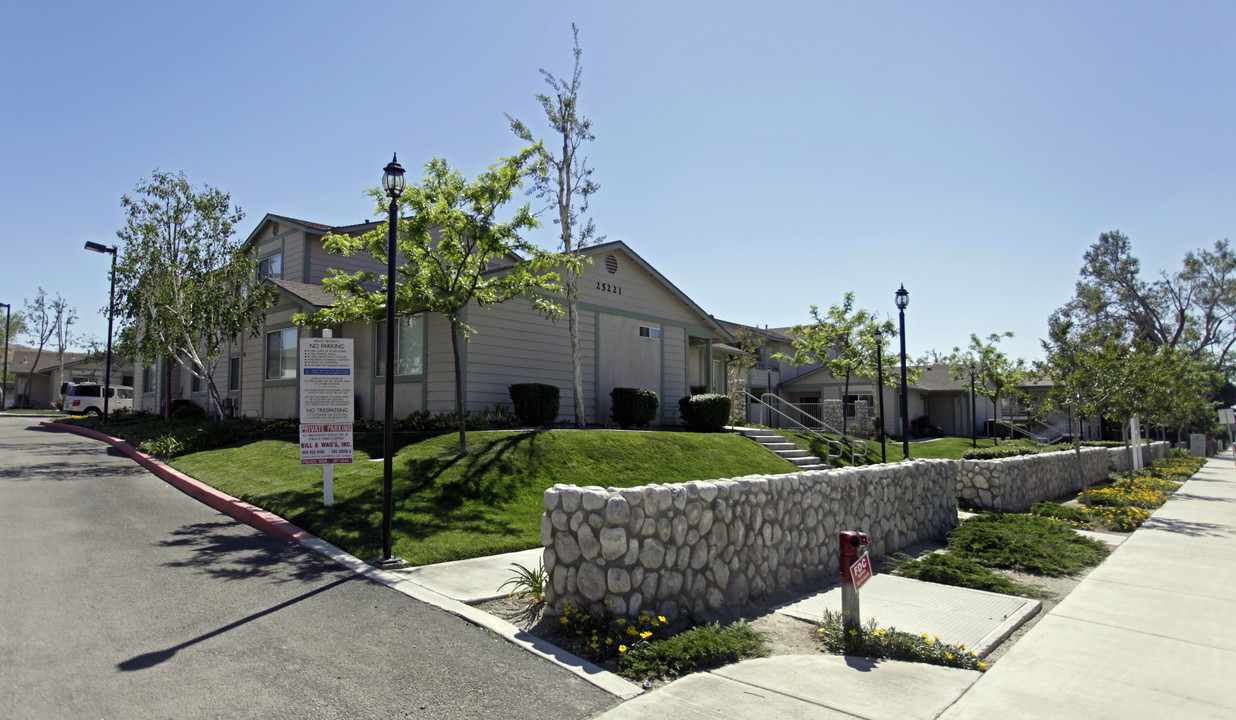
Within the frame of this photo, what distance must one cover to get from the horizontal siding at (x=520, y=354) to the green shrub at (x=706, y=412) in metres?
2.70

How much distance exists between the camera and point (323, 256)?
70.6 feet

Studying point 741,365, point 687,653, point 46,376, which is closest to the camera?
point 687,653

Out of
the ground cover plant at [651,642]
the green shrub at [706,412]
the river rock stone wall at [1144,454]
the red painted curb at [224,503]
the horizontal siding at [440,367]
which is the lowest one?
the river rock stone wall at [1144,454]

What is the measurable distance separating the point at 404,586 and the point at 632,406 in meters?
11.5

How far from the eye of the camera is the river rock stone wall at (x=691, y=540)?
562cm

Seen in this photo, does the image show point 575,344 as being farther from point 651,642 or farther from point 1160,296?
point 1160,296

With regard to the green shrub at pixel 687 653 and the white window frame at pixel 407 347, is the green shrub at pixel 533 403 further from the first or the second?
the green shrub at pixel 687 653

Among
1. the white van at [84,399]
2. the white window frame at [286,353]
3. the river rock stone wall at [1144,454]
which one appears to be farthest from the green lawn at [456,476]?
the white van at [84,399]

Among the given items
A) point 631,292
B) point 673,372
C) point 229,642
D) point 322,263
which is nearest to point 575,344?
point 631,292

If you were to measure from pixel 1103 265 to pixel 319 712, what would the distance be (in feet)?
186

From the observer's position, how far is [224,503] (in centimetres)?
1012

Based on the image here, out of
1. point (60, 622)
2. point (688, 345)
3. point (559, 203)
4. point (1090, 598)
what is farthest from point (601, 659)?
point (688, 345)

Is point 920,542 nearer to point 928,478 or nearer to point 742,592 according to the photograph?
point 928,478

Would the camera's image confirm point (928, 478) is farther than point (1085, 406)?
No
